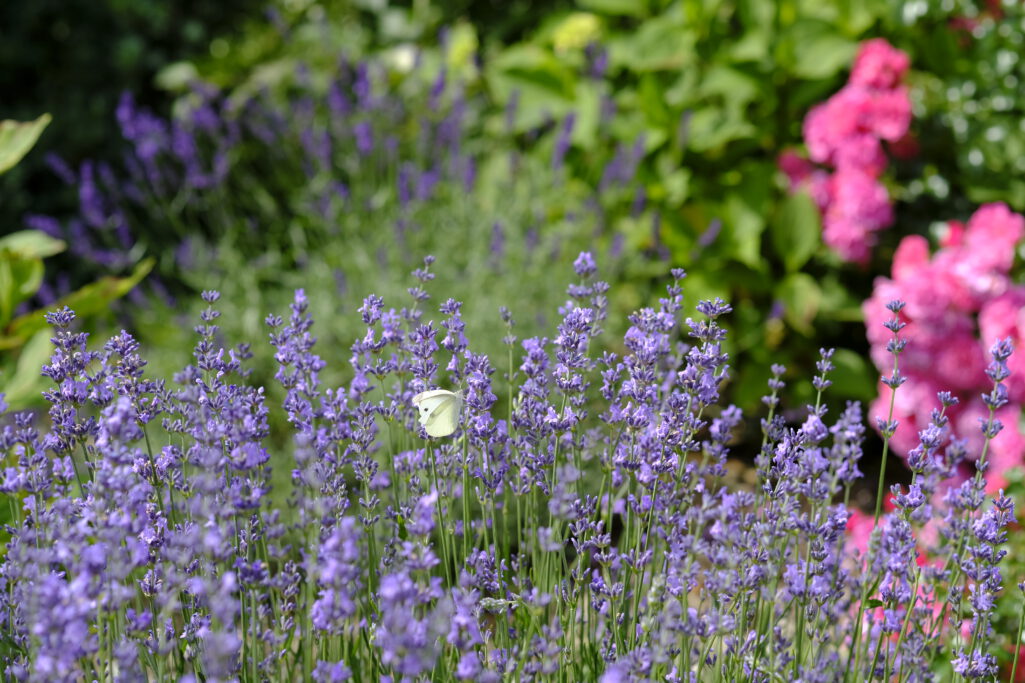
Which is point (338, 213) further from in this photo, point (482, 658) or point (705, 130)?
point (482, 658)

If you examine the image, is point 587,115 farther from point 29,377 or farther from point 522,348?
point 29,377

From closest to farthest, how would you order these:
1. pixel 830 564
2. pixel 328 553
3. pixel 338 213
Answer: pixel 328 553 → pixel 830 564 → pixel 338 213

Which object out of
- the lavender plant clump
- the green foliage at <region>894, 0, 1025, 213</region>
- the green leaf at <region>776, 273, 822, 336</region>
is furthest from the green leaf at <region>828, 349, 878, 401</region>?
the lavender plant clump

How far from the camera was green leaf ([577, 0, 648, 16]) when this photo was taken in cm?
454

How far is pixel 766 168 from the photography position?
13.5 feet

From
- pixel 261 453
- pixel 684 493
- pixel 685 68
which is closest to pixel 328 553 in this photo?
pixel 261 453

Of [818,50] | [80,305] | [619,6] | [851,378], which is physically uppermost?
[619,6]

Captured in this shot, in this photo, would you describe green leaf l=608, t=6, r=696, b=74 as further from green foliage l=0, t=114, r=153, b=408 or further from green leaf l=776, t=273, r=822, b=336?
green foliage l=0, t=114, r=153, b=408

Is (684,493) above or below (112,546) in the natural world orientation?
above

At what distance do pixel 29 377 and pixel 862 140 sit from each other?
9.81 feet

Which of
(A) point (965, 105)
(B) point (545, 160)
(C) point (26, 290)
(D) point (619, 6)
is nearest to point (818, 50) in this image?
(A) point (965, 105)

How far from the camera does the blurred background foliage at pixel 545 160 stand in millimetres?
3879

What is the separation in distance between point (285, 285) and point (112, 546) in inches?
127

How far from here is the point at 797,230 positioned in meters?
4.02
